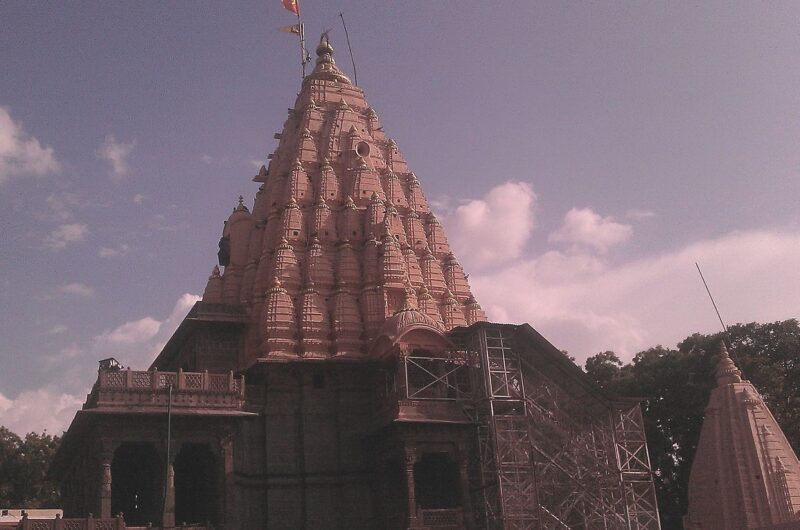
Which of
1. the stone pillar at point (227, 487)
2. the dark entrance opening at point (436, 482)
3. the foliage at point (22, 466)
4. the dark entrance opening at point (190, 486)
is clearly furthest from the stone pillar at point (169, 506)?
the foliage at point (22, 466)

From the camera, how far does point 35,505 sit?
5306 centimetres

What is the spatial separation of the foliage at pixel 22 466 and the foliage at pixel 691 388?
35388 mm

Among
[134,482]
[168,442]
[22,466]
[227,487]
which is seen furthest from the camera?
[22,466]

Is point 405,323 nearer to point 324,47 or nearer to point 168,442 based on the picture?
point 168,442

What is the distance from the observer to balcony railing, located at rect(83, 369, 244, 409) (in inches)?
924

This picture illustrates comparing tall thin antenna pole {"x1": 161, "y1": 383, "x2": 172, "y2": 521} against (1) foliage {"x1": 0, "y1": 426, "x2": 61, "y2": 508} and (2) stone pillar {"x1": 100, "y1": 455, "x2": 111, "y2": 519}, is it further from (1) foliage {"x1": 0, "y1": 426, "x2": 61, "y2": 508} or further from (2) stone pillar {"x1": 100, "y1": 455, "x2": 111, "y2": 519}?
(1) foliage {"x1": 0, "y1": 426, "x2": 61, "y2": 508}

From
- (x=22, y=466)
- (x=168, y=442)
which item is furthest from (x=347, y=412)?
(x=22, y=466)

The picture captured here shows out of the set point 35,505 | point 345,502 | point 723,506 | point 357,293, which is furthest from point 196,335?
point 35,505

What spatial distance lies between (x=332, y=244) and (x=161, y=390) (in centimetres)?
1010

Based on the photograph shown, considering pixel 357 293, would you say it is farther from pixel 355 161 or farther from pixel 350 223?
pixel 355 161

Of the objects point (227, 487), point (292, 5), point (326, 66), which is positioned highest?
point (292, 5)

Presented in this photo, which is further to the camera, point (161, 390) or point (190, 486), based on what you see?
point (190, 486)

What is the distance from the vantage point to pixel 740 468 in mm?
24109

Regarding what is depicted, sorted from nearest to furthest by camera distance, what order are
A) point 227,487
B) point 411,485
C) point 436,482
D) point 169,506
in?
point 169,506
point 227,487
point 411,485
point 436,482
